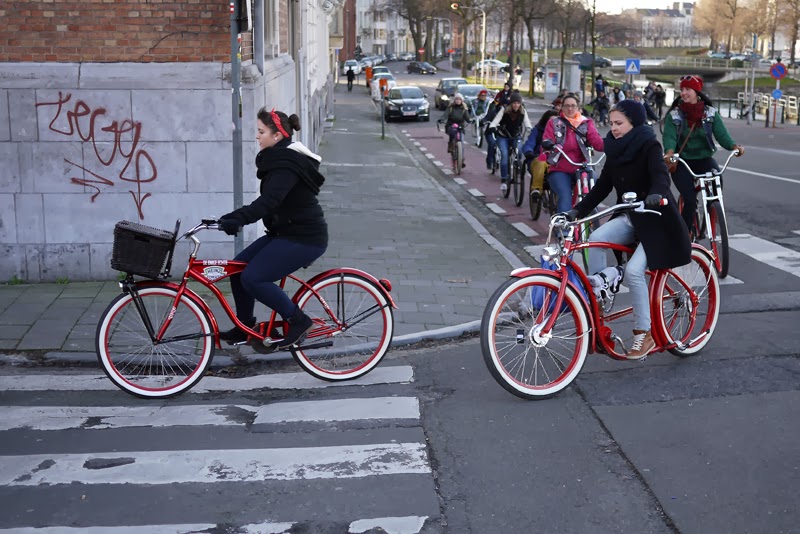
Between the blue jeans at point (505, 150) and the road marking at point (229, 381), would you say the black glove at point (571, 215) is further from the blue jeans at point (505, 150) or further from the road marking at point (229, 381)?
the blue jeans at point (505, 150)

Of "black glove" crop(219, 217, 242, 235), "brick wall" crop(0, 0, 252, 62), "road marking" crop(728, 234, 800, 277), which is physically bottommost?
"road marking" crop(728, 234, 800, 277)

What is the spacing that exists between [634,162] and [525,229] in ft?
22.9

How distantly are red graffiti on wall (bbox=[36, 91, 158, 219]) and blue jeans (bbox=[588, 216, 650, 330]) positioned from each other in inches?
198

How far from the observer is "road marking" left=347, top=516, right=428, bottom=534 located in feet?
14.2

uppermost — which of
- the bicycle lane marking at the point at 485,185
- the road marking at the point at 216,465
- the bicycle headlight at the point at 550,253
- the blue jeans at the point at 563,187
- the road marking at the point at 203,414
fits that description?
the bicycle headlight at the point at 550,253

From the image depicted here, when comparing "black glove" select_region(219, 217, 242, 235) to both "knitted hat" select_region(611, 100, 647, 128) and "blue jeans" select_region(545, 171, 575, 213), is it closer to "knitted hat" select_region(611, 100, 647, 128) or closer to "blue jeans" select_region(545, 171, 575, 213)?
"knitted hat" select_region(611, 100, 647, 128)

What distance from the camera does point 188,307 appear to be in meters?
6.36

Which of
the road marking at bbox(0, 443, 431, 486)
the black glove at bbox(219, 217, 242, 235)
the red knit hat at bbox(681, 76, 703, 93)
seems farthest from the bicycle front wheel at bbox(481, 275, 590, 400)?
the red knit hat at bbox(681, 76, 703, 93)

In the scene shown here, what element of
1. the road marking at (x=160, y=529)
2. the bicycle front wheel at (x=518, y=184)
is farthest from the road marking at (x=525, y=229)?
the road marking at (x=160, y=529)

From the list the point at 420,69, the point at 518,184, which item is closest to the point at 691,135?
the point at 518,184

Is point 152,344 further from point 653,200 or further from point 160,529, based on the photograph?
point 653,200

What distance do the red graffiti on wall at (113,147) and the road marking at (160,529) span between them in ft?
19.8

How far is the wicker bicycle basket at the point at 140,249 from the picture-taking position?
6.03m

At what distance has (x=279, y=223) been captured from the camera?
6.41m
